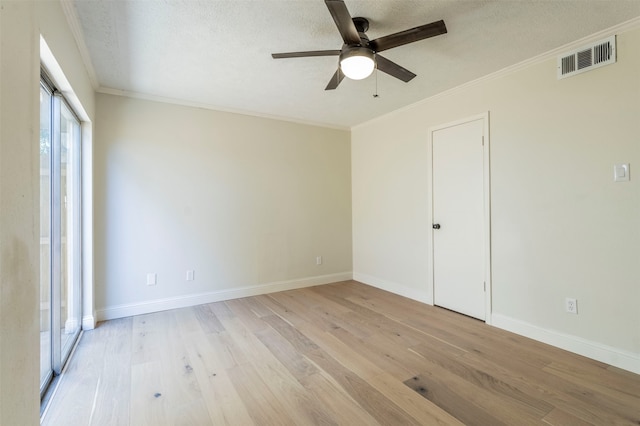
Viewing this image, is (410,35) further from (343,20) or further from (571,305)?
(571,305)

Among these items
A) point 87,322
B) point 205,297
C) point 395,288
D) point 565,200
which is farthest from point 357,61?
point 87,322

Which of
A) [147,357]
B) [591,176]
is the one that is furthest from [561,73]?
[147,357]

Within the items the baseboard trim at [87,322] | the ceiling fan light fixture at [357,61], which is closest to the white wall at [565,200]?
the ceiling fan light fixture at [357,61]

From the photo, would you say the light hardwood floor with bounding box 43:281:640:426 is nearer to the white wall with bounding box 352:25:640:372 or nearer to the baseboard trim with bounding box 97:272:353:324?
the baseboard trim with bounding box 97:272:353:324

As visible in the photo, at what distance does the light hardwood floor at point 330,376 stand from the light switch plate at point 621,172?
143 centimetres

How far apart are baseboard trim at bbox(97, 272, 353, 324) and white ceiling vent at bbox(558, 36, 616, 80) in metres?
3.73

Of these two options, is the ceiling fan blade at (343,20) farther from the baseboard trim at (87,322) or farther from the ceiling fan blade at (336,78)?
the baseboard trim at (87,322)

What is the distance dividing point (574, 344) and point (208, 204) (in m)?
4.02

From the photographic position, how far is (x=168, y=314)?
11.4ft

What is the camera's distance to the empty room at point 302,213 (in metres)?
1.80

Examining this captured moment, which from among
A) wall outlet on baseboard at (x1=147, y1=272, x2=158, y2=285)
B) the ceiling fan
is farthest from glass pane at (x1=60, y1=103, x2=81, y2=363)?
the ceiling fan

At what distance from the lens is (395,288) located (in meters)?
4.24

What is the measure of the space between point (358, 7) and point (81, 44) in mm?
2174

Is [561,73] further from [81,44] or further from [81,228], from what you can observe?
[81,228]
